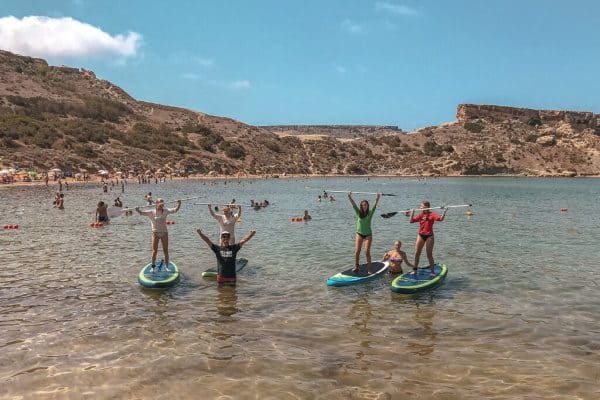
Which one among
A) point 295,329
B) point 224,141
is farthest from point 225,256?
point 224,141

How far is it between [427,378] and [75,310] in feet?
25.2

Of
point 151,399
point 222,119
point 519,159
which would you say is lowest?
point 151,399

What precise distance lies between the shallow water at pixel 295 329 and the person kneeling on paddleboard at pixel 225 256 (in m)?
0.42

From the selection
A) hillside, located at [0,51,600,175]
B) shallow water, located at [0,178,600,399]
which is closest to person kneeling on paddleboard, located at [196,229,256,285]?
shallow water, located at [0,178,600,399]

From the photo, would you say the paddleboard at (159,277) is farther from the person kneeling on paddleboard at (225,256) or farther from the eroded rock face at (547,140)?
the eroded rock face at (547,140)

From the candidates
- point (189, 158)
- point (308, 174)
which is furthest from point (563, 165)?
point (189, 158)

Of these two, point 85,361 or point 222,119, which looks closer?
point 85,361

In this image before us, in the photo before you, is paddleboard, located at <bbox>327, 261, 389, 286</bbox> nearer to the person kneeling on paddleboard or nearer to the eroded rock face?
the person kneeling on paddleboard

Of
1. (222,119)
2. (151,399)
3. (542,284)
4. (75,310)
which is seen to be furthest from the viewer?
(222,119)

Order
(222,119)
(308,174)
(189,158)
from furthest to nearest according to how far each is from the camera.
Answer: (222,119) → (308,174) → (189,158)

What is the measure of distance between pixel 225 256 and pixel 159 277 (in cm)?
189

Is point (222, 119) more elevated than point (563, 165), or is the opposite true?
point (222, 119)

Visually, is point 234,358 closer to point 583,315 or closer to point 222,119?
point 583,315

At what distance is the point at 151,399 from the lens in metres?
6.81
